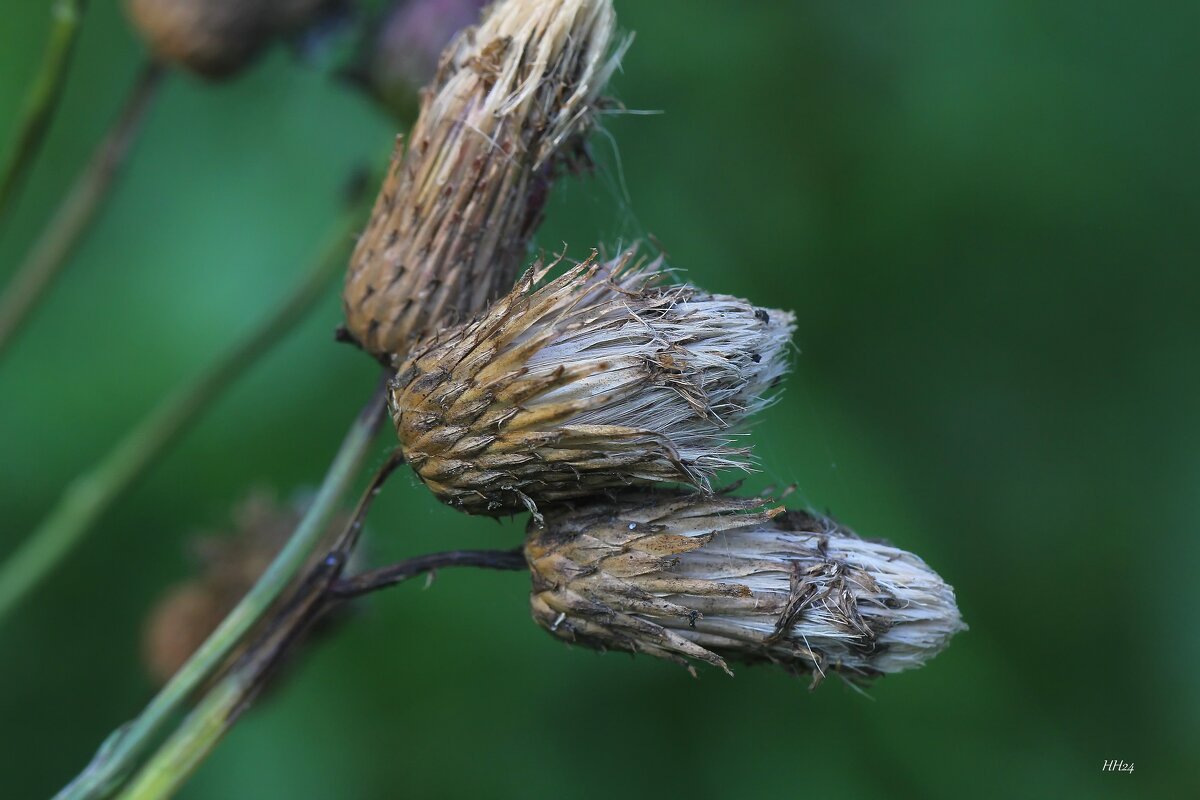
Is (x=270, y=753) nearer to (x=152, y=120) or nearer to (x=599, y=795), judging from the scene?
(x=599, y=795)

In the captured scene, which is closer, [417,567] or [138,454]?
[417,567]

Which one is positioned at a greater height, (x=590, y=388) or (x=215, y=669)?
(x=590, y=388)

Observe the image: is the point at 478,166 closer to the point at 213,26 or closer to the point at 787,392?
the point at 213,26

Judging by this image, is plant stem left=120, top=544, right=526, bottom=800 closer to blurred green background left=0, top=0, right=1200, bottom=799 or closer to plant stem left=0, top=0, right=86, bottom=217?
plant stem left=0, top=0, right=86, bottom=217

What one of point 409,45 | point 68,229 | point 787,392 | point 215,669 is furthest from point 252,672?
point 787,392

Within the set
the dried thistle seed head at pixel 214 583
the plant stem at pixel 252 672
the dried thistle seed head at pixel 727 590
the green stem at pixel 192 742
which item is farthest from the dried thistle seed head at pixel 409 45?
the green stem at pixel 192 742

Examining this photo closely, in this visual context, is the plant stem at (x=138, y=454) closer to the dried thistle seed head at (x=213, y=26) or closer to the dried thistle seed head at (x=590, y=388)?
the dried thistle seed head at (x=213, y=26)
